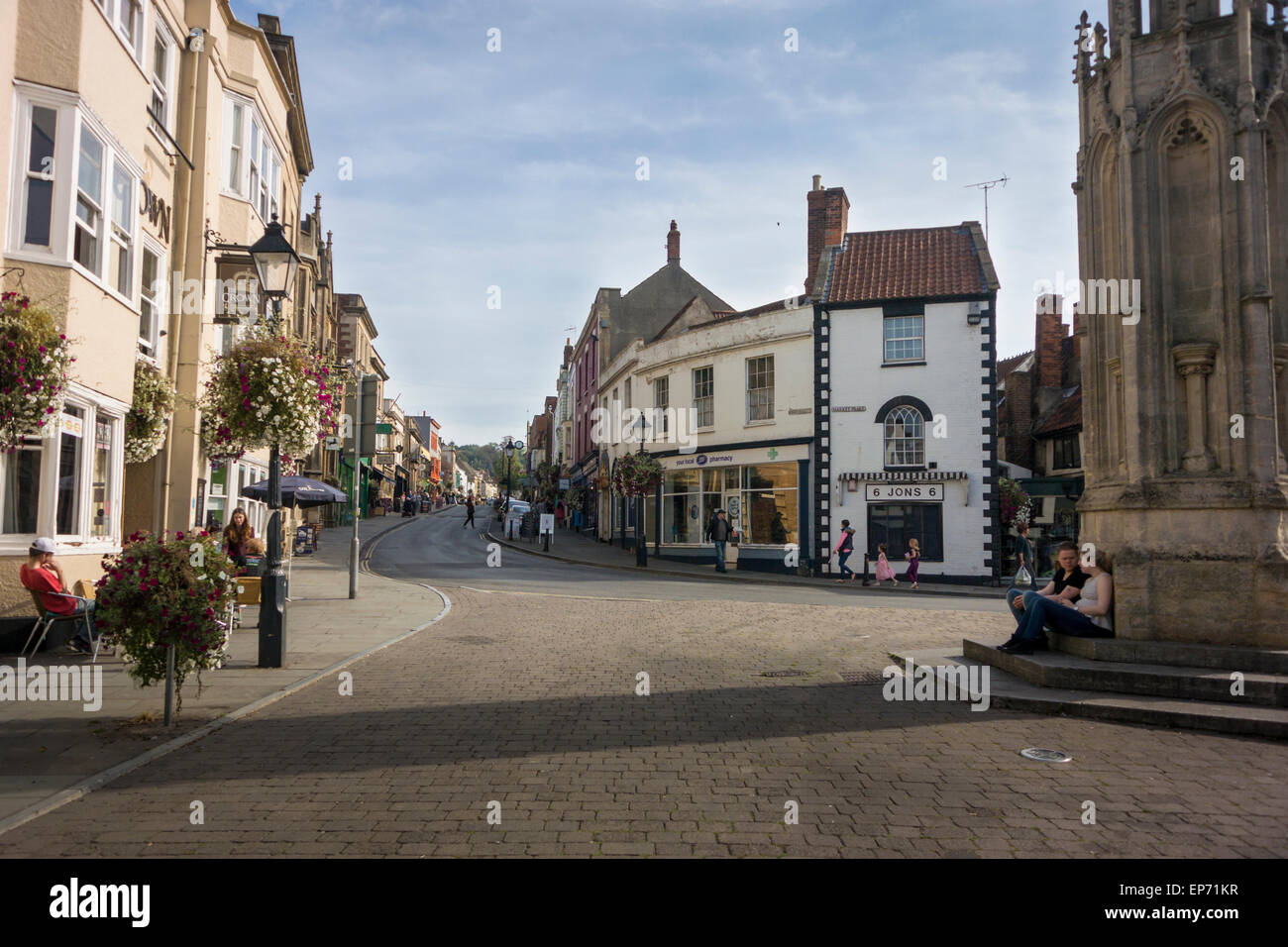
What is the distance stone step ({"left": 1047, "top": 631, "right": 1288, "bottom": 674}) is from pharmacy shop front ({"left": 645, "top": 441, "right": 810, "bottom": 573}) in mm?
20157

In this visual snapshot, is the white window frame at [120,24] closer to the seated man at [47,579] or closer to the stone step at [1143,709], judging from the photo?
the seated man at [47,579]

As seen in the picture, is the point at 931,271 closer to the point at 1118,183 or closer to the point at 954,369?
the point at 954,369

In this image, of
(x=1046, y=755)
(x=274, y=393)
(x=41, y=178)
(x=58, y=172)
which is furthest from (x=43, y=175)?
(x=1046, y=755)

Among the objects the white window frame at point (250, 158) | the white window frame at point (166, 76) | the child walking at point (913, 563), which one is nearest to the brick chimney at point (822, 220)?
the child walking at point (913, 563)

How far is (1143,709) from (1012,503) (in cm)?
2624

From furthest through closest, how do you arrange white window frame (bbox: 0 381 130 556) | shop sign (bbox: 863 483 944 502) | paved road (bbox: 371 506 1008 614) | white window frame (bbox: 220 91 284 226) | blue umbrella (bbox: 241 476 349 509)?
1. shop sign (bbox: 863 483 944 502)
2. blue umbrella (bbox: 241 476 349 509)
3. paved road (bbox: 371 506 1008 614)
4. white window frame (bbox: 220 91 284 226)
5. white window frame (bbox: 0 381 130 556)

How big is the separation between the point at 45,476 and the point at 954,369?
79.1 ft

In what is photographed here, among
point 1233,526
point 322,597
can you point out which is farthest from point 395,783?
point 322,597

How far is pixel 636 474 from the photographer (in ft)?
103

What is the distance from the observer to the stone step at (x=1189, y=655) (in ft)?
25.8

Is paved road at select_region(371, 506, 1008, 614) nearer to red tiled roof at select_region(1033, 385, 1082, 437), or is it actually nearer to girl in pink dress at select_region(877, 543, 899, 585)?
girl in pink dress at select_region(877, 543, 899, 585)

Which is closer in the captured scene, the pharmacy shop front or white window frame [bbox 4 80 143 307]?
white window frame [bbox 4 80 143 307]

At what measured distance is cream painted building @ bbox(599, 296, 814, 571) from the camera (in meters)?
29.4

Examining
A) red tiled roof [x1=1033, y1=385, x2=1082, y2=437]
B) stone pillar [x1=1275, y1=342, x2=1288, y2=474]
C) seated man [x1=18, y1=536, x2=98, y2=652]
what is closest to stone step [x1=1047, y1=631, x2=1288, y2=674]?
stone pillar [x1=1275, y1=342, x2=1288, y2=474]
